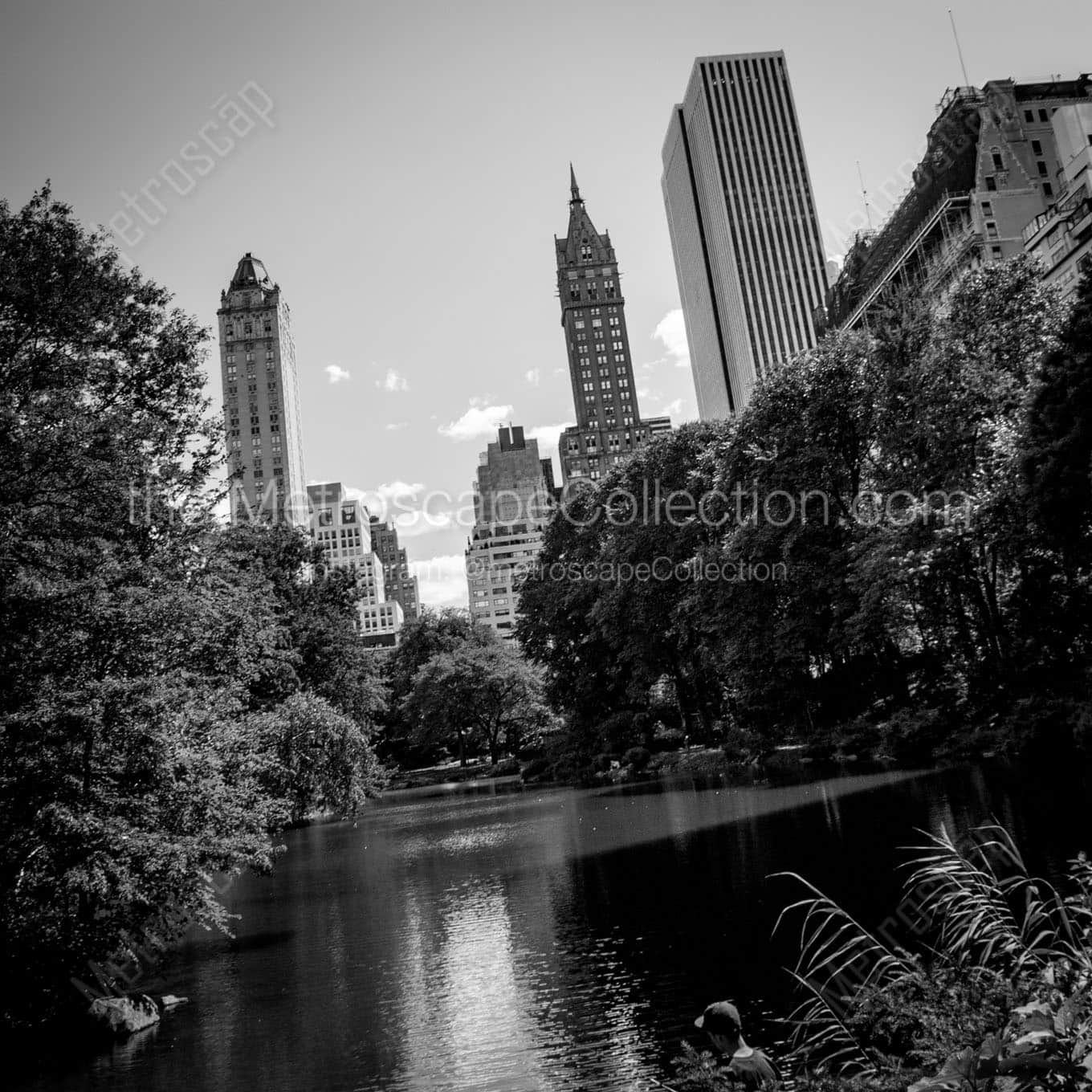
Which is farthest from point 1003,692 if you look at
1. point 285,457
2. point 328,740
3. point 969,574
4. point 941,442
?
point 285,457

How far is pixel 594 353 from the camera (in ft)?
607

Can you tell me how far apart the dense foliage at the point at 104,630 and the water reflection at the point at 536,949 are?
2.39 metres

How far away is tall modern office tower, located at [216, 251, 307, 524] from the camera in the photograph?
15812 cm

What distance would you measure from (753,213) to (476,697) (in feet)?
329

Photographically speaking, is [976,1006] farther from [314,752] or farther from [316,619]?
[316,619]

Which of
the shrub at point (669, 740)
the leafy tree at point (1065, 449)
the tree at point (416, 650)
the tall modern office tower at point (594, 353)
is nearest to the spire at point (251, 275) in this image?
the tall modern office tower at point (594, 353)

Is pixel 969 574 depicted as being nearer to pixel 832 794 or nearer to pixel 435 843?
pixel 832 794

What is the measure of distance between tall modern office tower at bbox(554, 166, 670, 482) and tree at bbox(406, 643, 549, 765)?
92700 millimetres

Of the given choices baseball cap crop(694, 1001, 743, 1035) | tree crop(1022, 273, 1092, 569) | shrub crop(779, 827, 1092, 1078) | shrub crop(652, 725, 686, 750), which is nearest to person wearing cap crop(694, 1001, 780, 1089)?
baseball cap crop(694, 1001, 743, 1035)

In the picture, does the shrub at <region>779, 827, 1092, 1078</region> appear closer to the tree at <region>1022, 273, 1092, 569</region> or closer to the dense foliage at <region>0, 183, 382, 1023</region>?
the dense foliage at <region>0, 183, 382, 1023</region>

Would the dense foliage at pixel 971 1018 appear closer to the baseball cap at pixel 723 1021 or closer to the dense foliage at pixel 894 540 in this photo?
the baseball cap at pixel 723 1021

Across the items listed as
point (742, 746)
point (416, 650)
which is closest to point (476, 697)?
point (416, 650)

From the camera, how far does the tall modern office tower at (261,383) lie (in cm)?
15812

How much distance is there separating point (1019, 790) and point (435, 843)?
19.0 meters
